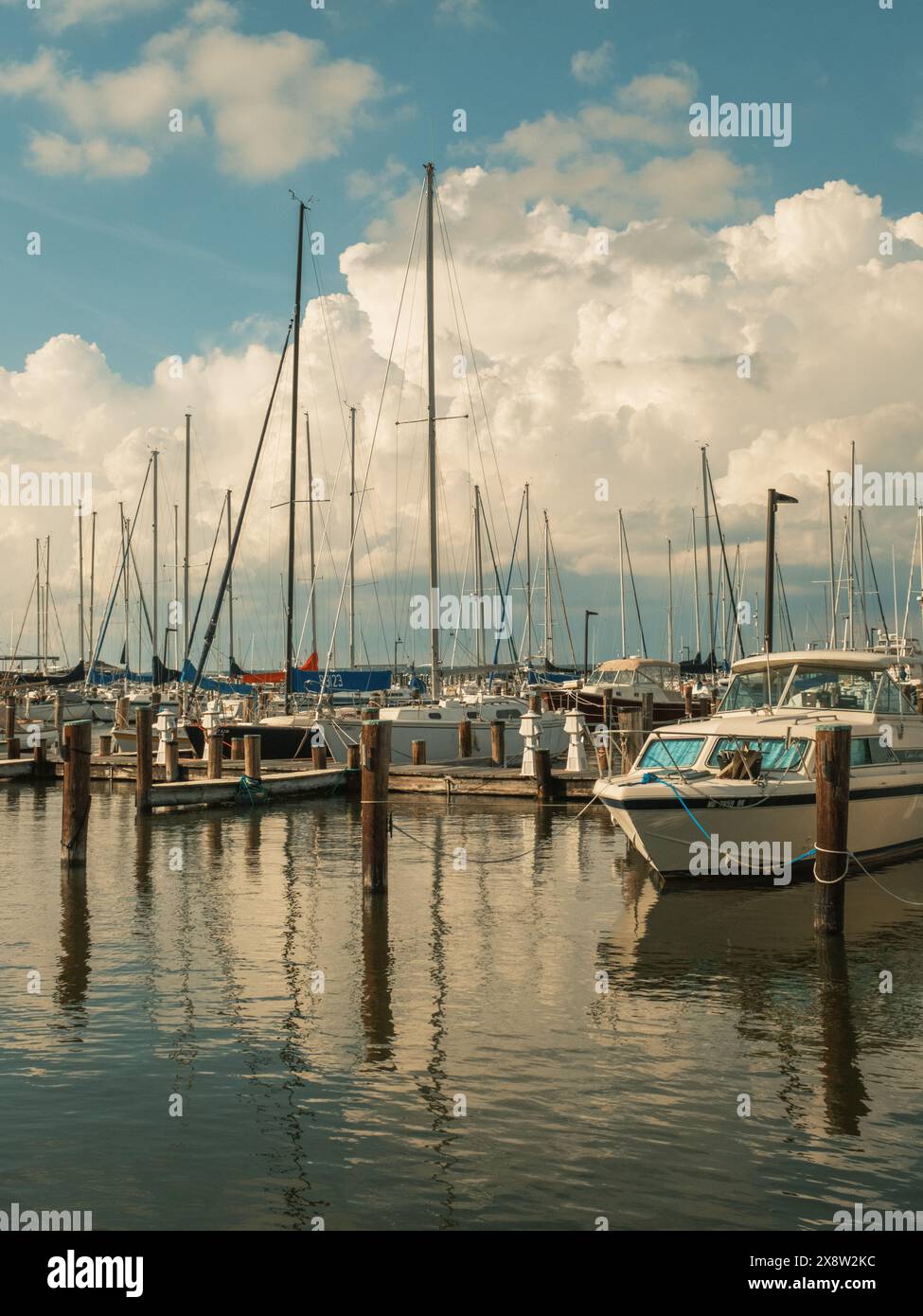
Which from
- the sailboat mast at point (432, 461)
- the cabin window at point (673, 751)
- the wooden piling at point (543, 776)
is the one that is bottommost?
the wooden piling at point (543, 776)

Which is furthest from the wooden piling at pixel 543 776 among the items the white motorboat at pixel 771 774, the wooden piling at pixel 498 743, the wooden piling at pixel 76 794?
the wooden piling at pixel 76 794

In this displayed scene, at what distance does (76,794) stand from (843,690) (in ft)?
45.6

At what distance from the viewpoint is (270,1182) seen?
25.4 ft

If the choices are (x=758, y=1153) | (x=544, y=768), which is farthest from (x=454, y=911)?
(x=544, y=768)

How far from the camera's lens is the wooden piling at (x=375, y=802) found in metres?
16.4

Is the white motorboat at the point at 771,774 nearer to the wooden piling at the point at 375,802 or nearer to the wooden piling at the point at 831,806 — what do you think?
the wooden piling at the point at 831,806

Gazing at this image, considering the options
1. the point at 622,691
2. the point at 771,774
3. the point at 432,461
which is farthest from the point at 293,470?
the point at 771,774

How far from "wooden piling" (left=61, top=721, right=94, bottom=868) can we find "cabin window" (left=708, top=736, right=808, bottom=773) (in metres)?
10.8

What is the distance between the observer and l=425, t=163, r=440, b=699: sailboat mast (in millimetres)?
33447

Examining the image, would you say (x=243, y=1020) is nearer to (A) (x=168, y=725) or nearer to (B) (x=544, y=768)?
(B) (x=544, y=768)

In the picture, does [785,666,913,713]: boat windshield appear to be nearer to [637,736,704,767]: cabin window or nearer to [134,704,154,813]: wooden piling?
[637,736,704,767]: cabin window

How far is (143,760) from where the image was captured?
27406mm

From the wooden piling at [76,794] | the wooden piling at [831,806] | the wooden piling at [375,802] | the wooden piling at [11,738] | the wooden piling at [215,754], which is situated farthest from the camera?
the wooden piling at [11,738]

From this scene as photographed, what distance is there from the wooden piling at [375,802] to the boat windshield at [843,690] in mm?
7747
